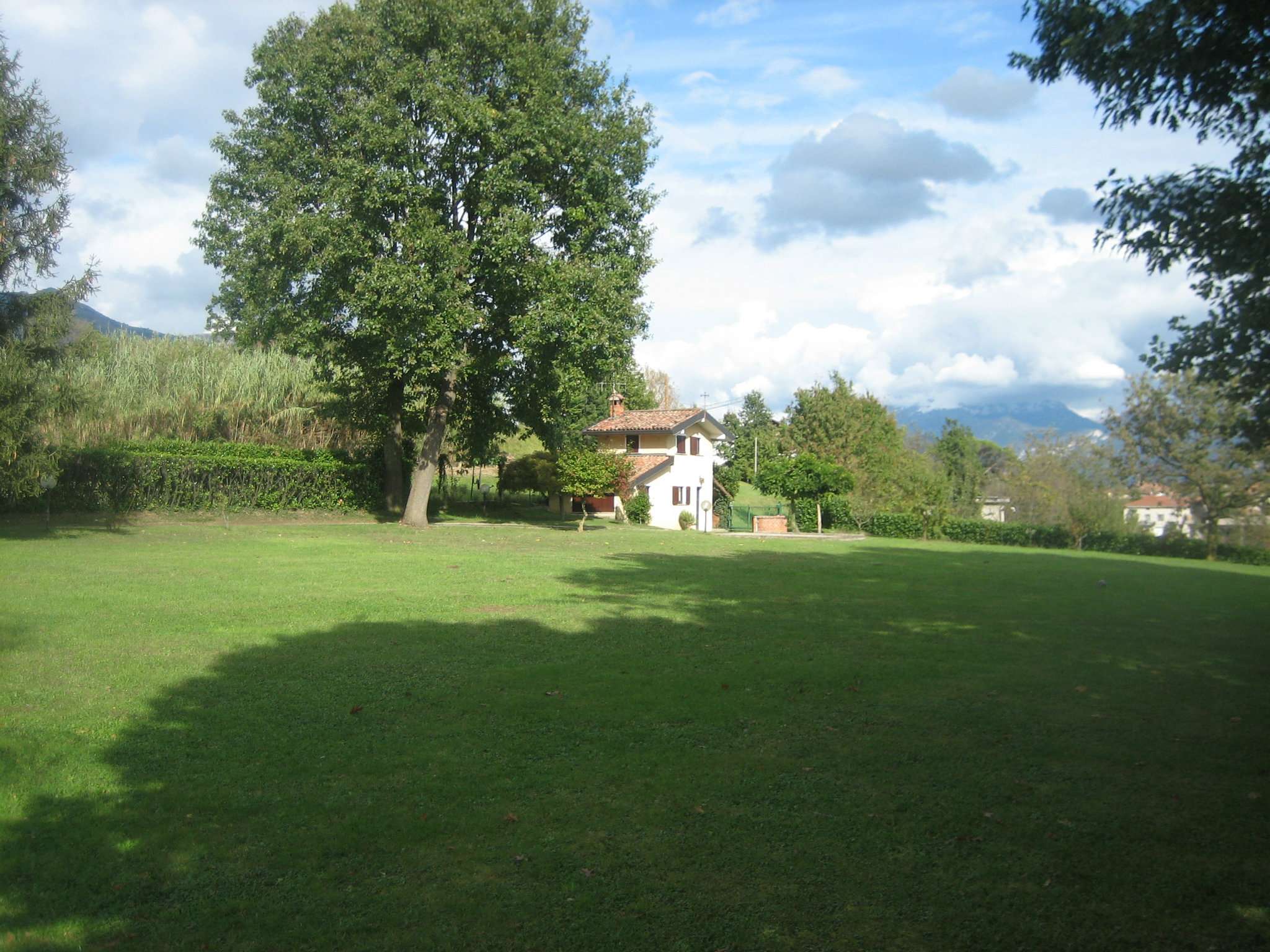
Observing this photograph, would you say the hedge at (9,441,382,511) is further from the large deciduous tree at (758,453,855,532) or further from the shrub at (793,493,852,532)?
the large deciduous tree at (758,453,855,532)

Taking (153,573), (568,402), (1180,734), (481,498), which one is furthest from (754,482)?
(1180,734)

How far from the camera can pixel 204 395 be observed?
3494 cm

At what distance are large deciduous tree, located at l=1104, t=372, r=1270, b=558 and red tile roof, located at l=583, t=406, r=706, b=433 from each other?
2223 cm

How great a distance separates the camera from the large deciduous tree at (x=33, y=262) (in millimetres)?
19516

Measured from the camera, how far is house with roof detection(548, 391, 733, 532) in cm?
4825

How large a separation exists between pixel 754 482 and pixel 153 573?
179 ft

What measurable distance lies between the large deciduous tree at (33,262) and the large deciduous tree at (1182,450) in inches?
1696

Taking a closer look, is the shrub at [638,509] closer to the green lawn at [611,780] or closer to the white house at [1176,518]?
the white house at [1176,518]

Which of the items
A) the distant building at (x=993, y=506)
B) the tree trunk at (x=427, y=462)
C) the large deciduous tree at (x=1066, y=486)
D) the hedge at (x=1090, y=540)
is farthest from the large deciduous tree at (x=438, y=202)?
the distant building at (x=993, y=506)

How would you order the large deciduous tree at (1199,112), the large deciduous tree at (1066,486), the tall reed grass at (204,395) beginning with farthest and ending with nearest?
the large deciduous tree at (1066,486)
the tall reed grass at (204,395)
the large deciduous tree at (1199,112)

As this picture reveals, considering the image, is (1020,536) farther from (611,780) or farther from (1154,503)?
(611,780)

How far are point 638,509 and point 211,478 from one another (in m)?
22.1

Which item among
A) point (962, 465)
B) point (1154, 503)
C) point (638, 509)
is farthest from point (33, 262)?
point (962, 465)

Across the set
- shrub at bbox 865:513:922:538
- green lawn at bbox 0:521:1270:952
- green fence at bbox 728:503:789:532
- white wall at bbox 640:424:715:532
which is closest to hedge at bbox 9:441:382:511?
green lawn at bbox 0:521:1270:952
